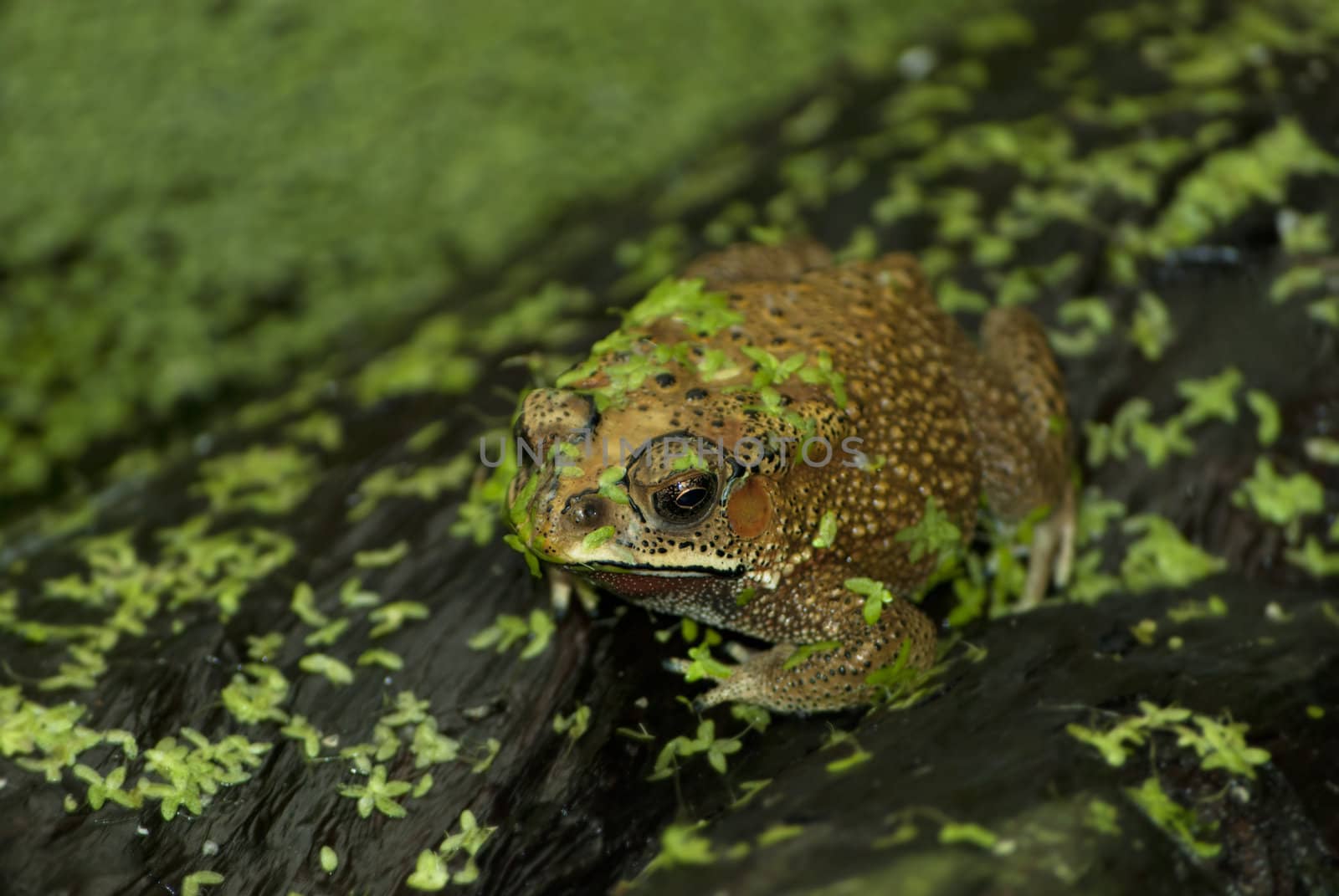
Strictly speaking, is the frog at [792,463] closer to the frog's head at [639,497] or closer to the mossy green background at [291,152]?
the frog's head at [639,497]

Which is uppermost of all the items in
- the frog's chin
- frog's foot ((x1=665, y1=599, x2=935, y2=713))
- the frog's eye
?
the frog's eye

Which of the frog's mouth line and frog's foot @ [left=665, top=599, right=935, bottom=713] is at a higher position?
the frog's mouth line

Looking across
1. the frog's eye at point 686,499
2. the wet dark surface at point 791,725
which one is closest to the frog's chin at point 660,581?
the frog's eye at point 686,499

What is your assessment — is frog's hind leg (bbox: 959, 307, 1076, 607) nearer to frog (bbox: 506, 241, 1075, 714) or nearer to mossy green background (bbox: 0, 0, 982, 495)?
frog (bbox: 506, 241, 1075, 714)

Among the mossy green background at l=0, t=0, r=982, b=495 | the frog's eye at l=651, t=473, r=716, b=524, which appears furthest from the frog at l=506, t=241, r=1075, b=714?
the mossy green background at l=0, t=0, r=982, b=495

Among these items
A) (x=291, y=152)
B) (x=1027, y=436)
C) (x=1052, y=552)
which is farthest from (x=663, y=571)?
(x=291, y=152)

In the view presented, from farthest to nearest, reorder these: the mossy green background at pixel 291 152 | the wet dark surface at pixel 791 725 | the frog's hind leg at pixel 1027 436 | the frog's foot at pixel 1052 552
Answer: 1. the mossy green background at pixel 291 152
2. the frog's foot at pixel 1052 552
3. the frog's hind leg at pixel 1027 436
4. the wet dark surface at pixel 791 725

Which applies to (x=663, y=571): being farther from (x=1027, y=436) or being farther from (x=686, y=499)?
(x=1027, y=436)
